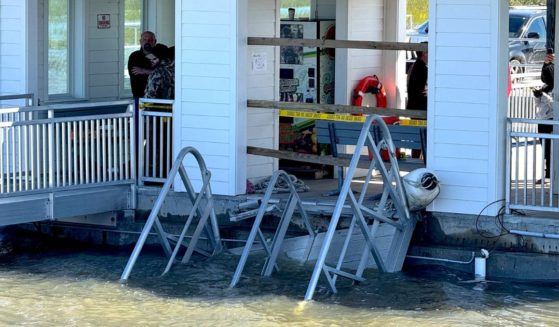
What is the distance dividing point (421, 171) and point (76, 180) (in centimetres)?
388

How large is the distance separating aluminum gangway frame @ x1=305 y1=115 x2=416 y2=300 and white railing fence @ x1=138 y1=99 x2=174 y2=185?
266cm

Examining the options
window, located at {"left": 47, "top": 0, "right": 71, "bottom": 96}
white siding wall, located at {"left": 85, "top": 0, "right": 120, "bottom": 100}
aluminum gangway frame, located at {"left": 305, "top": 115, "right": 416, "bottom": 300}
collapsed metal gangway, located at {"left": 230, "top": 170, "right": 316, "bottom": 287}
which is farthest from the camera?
white siding wall, located at {"left": 85, "top": 0, "right": 120, "bottom": 100}

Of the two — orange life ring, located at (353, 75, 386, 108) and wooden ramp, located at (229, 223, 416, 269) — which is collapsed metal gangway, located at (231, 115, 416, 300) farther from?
orange life ring, located at (353, 75, 386, 108)

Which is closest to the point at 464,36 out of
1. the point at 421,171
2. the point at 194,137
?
the point at 421,171

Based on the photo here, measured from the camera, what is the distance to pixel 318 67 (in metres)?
15.6

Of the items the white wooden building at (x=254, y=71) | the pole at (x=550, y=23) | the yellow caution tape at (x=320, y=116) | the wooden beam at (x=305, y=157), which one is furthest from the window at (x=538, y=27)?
the wooden beam at (x=305, y=157)

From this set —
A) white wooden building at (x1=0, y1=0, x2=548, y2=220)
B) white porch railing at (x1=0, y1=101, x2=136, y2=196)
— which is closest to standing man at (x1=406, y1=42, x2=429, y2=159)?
white wooden building at (x1=0, y1=0, x2=548, y2=220)

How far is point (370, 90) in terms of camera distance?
15.3 metres

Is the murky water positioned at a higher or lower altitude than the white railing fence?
lower

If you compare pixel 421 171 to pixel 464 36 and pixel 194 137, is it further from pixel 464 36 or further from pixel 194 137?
pixel 194 137

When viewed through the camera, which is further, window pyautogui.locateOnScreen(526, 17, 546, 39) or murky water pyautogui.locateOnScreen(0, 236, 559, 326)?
window pyautogui.locateOnScreen(526, 17, 546, 39)

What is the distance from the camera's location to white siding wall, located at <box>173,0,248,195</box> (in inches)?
529

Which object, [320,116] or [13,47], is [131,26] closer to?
[13,47]

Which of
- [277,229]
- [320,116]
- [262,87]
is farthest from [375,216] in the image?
[262,87]
